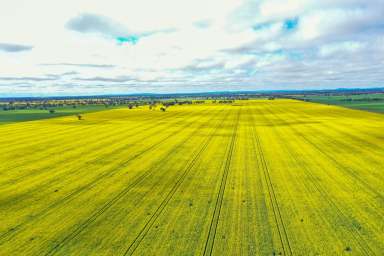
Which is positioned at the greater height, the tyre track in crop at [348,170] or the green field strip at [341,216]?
the green field strip at [341,216]

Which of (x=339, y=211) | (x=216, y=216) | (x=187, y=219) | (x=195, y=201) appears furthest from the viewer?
(x=195, y=201)

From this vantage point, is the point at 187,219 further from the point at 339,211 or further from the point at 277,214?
the point at 339,211

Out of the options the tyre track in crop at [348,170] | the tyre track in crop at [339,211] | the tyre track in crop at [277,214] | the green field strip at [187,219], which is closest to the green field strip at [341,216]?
the tyre track in crop at [339,211]

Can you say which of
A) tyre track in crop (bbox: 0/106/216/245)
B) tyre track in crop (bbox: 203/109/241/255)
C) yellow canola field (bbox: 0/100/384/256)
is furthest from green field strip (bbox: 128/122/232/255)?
tyre track in crop (bbox: 0/106/216/245)

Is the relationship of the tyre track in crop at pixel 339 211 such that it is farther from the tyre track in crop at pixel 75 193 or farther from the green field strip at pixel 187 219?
the tyre track in crop at pixel 75 193

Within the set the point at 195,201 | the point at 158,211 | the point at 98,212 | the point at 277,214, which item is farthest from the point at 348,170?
the point at 98,212

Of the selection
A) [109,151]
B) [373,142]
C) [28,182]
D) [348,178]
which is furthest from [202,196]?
[373,142]

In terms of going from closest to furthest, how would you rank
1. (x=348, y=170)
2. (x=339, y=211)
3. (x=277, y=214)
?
(x=277, y=214)
(x=339, y=211)
(x=348, y=170)

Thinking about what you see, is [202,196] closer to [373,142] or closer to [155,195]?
[155,195]

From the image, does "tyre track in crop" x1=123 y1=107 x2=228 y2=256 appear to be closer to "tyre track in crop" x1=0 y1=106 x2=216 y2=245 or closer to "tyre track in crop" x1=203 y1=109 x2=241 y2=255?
"tyre track in crop" x1=203 y1=109 x2=241 y2=255
